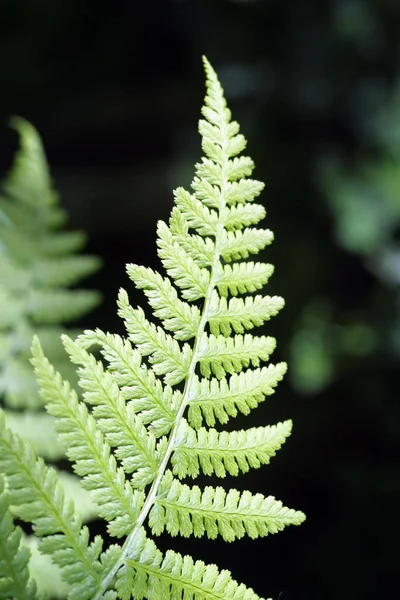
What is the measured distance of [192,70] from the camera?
3.23m

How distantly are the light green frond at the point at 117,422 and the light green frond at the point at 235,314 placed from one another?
11 centimetres

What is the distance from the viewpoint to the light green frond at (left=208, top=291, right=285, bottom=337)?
1.84 feet

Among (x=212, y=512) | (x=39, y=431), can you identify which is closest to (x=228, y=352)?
(x=212, y=512)

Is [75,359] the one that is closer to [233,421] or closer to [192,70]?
[233,421]

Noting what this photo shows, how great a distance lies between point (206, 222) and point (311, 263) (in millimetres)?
2069

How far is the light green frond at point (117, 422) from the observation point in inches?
19.7

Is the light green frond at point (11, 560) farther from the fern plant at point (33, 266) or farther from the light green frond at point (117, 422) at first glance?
the fern plant at point (33, 266)

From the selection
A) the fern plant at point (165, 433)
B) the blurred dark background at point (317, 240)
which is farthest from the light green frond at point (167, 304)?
the blurred dark background at point (317, 240)

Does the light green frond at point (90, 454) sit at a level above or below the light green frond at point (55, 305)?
below

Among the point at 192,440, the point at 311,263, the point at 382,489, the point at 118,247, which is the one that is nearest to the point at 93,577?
the point at 192,440

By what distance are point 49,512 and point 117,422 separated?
9 centimetres

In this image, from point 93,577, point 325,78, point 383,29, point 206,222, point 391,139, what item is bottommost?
point 93,577

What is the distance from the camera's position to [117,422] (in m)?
0.52

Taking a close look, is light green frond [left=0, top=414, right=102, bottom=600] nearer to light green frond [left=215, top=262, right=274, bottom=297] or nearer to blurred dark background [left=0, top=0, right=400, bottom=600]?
light green frond [left=215, top=262, right=274, bottom=297]
